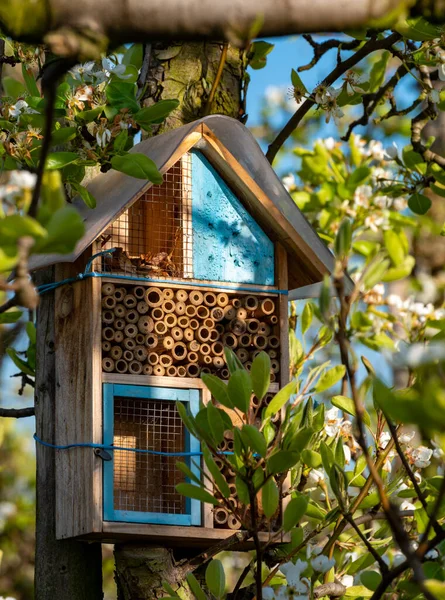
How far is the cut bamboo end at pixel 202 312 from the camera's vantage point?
→ 8.30ft

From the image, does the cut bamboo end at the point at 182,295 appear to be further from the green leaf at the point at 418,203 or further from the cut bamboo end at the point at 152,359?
the green leaf at the point at 418,203

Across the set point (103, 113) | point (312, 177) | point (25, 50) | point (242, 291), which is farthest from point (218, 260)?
point (312, 177)

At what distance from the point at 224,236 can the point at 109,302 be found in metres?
0.36

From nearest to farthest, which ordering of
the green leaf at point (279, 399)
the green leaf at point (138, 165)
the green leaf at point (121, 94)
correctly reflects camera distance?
the green leaf at point (279, 399) → the green leaf at point (138, 165) → the green leaf at point (121, 94)

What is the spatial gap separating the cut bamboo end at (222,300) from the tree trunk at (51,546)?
1.29 feet

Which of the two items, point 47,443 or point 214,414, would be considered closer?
point 214,414

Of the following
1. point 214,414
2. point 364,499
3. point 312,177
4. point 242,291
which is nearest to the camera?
point 214,414

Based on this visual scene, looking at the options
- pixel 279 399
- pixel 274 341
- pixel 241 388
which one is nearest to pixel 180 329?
pixel 274 341

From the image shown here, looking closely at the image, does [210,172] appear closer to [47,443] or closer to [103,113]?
[103,113]

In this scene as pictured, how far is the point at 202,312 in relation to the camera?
2.54 metres

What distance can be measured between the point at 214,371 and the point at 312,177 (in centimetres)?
160

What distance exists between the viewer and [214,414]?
184cm

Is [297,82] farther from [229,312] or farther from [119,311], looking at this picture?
[119,311]

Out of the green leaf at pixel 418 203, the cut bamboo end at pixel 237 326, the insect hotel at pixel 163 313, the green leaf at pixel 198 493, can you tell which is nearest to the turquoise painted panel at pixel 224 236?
the insect hotel at pixel 163 313
